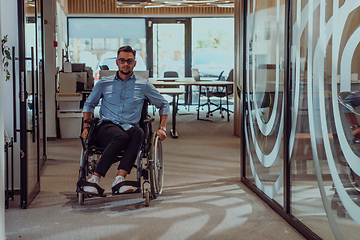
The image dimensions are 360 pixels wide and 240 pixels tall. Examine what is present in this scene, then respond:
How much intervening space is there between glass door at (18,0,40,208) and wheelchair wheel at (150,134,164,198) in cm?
97

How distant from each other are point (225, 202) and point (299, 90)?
3.99ft

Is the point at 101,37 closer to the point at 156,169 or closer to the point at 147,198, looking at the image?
the point at 156,169

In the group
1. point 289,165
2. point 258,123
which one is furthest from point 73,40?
point 289,165

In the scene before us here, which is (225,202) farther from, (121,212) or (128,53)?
(128,53)

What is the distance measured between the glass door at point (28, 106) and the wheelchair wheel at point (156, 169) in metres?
0.97

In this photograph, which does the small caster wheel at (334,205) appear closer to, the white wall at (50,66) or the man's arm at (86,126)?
the man's arm at (86,126)

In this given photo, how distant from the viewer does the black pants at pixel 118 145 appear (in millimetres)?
3357

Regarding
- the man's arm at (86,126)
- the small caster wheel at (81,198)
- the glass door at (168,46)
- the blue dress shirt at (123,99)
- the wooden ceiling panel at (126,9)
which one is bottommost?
the small caster wheel at (81,198)

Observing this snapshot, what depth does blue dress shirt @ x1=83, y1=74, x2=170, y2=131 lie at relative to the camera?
3.69m

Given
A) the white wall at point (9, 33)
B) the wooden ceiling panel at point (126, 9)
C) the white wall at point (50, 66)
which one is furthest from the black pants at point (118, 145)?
the wooden ceiling panel at point (126, 9)

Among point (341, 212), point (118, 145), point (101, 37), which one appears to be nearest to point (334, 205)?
point (341, 212)

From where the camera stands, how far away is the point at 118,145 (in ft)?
11.1

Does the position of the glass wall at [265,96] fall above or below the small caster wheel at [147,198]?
above

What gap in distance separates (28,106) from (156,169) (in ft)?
3.78
